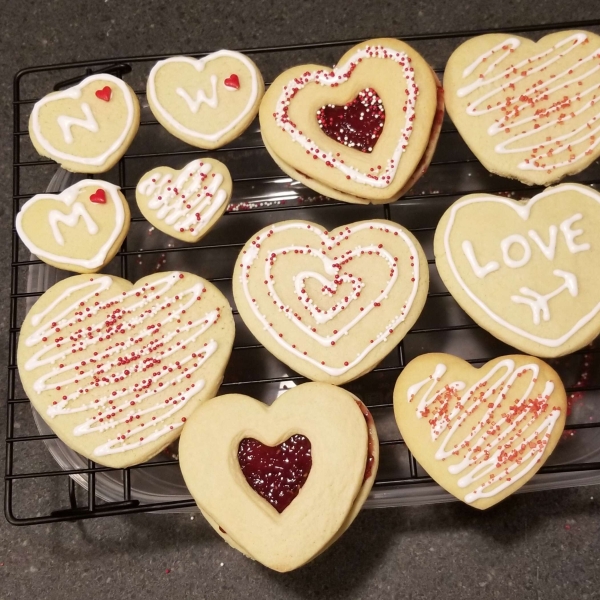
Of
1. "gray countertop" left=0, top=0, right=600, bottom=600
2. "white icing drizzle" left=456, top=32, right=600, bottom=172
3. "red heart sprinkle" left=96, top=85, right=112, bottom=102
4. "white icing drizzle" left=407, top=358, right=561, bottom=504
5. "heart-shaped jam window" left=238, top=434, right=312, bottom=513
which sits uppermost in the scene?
"white icing drizzle" left=456, top=32, right=600, bottom=172

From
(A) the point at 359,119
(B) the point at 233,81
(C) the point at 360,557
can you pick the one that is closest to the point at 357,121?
(A) the point at 359,119

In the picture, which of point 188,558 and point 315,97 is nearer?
point 315,97

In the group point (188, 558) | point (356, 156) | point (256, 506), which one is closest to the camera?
point (256, 506)

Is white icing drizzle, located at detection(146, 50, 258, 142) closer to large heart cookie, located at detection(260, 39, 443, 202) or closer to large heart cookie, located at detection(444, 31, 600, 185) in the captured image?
large heart cookie, located at detection(260, 39, 443, 202)

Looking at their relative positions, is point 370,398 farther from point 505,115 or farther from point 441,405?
point 505,115

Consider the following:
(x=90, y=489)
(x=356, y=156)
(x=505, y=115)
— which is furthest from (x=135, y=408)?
(x=505, y=115)

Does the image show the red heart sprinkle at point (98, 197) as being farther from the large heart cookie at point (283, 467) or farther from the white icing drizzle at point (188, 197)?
the large heart cookie at point (283, 467)

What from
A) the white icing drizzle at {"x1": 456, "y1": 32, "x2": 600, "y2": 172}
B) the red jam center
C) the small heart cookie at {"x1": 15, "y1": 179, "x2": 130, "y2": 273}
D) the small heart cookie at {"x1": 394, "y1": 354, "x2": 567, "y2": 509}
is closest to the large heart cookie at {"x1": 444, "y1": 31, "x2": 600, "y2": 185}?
the white icing drizzle at {"x1": 456, "y1": 32, "x2": 600, "y2": 172}
